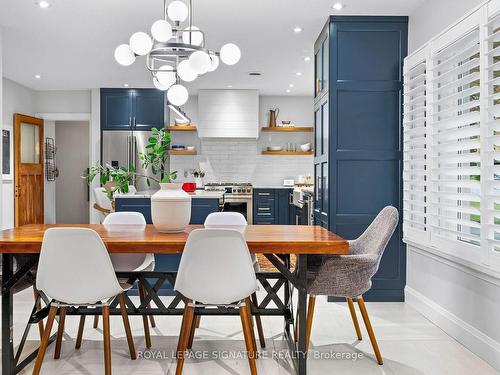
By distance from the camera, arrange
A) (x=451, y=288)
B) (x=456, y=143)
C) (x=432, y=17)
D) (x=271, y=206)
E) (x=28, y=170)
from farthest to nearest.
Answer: (x=271, y=206), (x=28, y=170), (x=432, y=17), (x=451, y=288), (x=456, y=143)

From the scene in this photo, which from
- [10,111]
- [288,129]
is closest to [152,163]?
[10,111]

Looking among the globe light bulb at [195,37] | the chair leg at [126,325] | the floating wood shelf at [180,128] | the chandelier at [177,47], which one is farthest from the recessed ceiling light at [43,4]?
the floating wood shelf at [180,128]

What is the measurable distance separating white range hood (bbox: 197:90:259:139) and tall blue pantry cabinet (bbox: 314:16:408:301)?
3838 millimetres

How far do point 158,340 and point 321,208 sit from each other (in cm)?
224

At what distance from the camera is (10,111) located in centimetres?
754

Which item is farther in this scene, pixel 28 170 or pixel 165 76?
pixel 28 170

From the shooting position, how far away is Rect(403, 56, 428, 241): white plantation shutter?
393 cm

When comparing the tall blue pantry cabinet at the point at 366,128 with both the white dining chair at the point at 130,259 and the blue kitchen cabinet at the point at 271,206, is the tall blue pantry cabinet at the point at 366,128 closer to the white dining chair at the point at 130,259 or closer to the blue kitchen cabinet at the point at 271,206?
the white dining chair at the point at 130,259

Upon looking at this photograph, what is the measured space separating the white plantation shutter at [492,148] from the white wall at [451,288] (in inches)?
8.5

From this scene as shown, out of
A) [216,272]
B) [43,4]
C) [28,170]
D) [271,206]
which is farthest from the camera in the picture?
[271,206]

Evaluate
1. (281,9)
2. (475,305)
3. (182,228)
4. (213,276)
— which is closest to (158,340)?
(182,228)

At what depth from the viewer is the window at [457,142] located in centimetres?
287

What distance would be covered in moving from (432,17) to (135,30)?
2861 millimetres

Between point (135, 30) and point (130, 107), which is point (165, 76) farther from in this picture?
point (130, 107)
